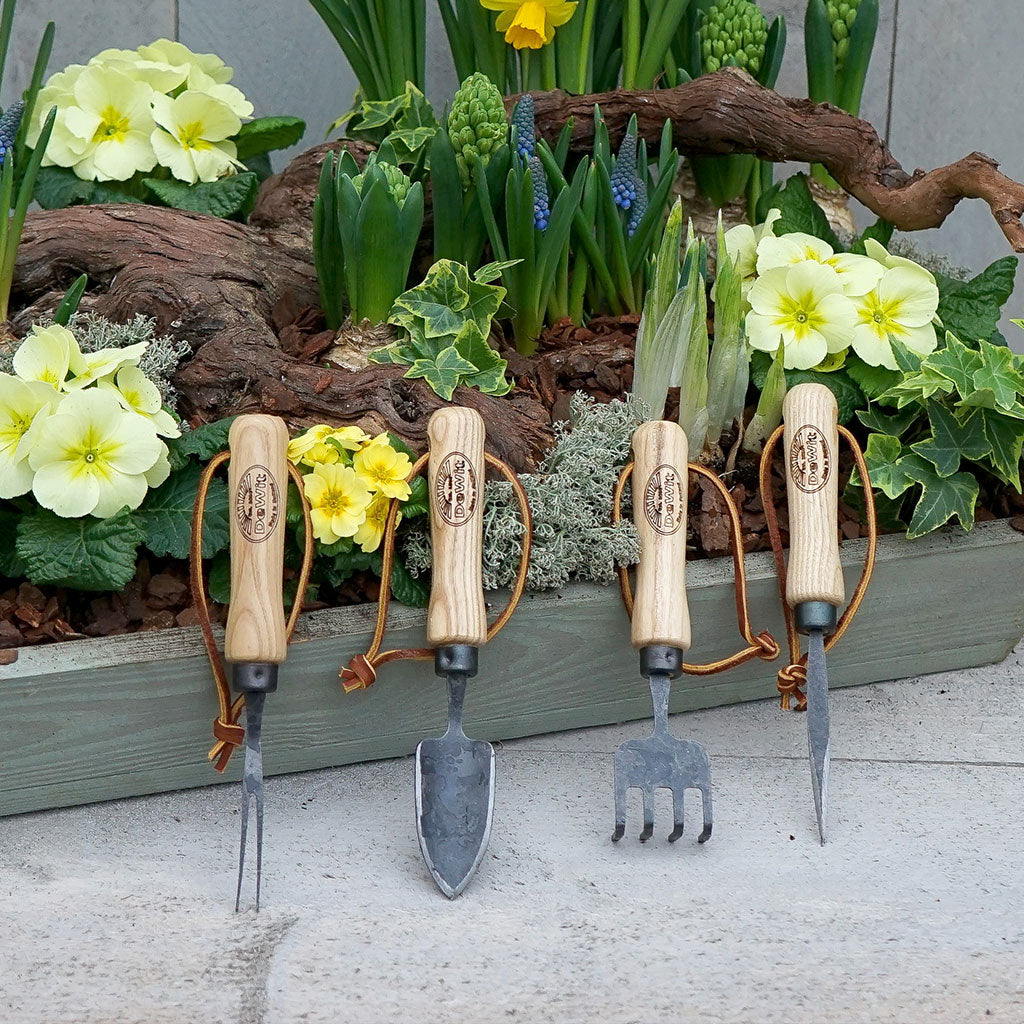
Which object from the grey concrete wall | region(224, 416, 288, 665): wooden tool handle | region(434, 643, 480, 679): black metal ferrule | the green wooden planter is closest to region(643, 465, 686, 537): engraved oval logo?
the green wooden planter

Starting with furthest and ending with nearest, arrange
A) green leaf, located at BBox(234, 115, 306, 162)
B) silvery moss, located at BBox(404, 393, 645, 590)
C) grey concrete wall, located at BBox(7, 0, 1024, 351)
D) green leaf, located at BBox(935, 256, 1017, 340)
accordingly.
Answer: grey concrete wall, located at BBox(7, 0, 1024, 351) < green leaf, located at BBox(234, 115, 306, 162) < green leaf, located at BBox(935, 256, 1017, 340) < silvery moss, located at BBox(404, 393, 645, 590)

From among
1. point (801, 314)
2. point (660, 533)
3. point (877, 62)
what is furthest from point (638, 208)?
point (877, 62)

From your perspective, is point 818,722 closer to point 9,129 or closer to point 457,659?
point 457,659

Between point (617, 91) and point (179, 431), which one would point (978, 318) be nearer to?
point (617, 91)

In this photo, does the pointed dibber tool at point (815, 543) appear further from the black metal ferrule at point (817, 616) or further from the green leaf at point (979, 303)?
the green leaf at point (979, 303)

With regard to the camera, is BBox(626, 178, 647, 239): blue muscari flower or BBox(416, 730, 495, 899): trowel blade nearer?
BBox(416, 730, 495, 899): trowel blade

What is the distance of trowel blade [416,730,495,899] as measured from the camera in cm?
108

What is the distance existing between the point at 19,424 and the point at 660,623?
71cm

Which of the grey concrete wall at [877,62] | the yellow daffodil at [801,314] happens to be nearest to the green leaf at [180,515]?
the yellow daffodil at [801,314]

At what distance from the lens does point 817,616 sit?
1226mm

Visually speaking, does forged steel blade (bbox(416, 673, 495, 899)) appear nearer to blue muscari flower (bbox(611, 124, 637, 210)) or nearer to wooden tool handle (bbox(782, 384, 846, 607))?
wooden tool handle (bbox(782, 384, 846, 607))

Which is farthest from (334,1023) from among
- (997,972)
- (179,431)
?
(179,431)

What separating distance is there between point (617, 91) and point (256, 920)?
1.26m

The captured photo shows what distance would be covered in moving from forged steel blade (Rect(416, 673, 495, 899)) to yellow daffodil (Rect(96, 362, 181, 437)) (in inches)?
16.9
